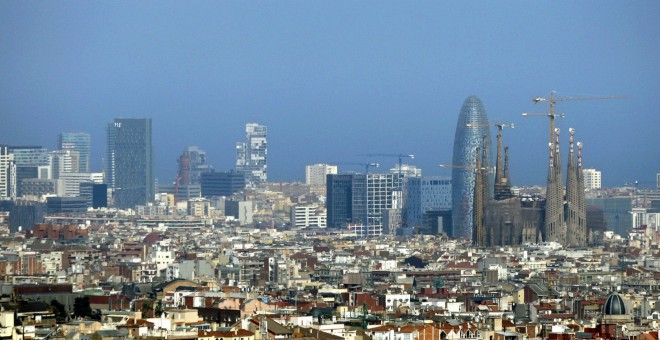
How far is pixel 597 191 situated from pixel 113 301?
386 feet

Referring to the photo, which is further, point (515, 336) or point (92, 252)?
point (92, 252)

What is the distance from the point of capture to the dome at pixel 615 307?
6444 cm

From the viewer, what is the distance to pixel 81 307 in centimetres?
6469

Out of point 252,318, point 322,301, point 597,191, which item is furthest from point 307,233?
point 252,318

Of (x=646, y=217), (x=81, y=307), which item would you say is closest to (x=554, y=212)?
(x=646, y=217)

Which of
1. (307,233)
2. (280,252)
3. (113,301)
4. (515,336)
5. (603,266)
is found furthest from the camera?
(307,233)

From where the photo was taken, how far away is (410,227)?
197 meters

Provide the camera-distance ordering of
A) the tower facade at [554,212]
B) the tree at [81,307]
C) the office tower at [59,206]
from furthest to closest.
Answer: the office tower at [59,206] < the tower facade at [554,212] < the tree at [81,307]

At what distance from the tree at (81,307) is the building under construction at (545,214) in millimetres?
77743

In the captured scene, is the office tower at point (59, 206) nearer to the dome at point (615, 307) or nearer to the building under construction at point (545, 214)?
the building under construction at point (545, 214)

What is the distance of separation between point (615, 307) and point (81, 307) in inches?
516

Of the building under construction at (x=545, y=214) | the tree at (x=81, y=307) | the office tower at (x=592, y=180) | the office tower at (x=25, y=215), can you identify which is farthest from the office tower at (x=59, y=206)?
the tree at (x=81, y=307)

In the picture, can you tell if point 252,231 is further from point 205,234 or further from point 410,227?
point 410,227

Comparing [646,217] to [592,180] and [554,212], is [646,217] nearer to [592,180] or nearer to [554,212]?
[592,180]
